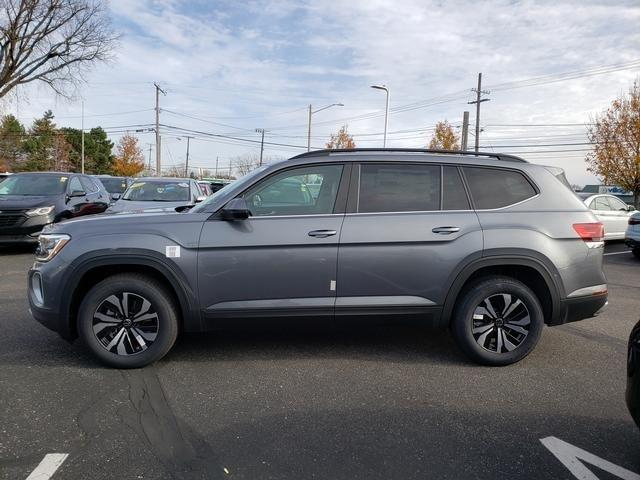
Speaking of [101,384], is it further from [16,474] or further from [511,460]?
[511,460]

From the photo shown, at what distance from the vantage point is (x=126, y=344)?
156 inches

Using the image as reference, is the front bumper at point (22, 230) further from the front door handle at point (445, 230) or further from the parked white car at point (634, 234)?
the parked white car at point (634, 234)

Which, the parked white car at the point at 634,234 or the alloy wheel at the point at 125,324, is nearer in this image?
the alloy wheel at the point at 125,324

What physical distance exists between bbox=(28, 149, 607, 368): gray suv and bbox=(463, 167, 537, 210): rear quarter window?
0.01 metres

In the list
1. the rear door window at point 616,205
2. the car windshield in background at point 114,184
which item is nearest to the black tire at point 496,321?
the rear door window at point 616,205

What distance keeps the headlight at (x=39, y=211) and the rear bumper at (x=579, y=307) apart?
9387mm

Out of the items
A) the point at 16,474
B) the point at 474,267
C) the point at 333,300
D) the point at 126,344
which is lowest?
the point at 16,474

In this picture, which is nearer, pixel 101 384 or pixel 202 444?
pixel 202 444

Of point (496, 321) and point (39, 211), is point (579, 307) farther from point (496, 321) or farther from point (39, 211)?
point (39, 211)

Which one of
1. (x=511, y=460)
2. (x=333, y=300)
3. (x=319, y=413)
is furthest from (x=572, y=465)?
(x=333, y=300)

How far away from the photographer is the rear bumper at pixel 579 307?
418 cm

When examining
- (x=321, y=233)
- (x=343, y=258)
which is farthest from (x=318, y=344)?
(x=321, y=233)

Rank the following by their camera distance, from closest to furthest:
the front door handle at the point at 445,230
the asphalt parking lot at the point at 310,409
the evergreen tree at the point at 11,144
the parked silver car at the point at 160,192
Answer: the asphalt parking lot at the point at 310,409, the front door handle at the point at 445,230, the parked silver car at the point at 160,192, the evergreen tree at the point at 11,144

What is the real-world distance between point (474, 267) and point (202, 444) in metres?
2.52
